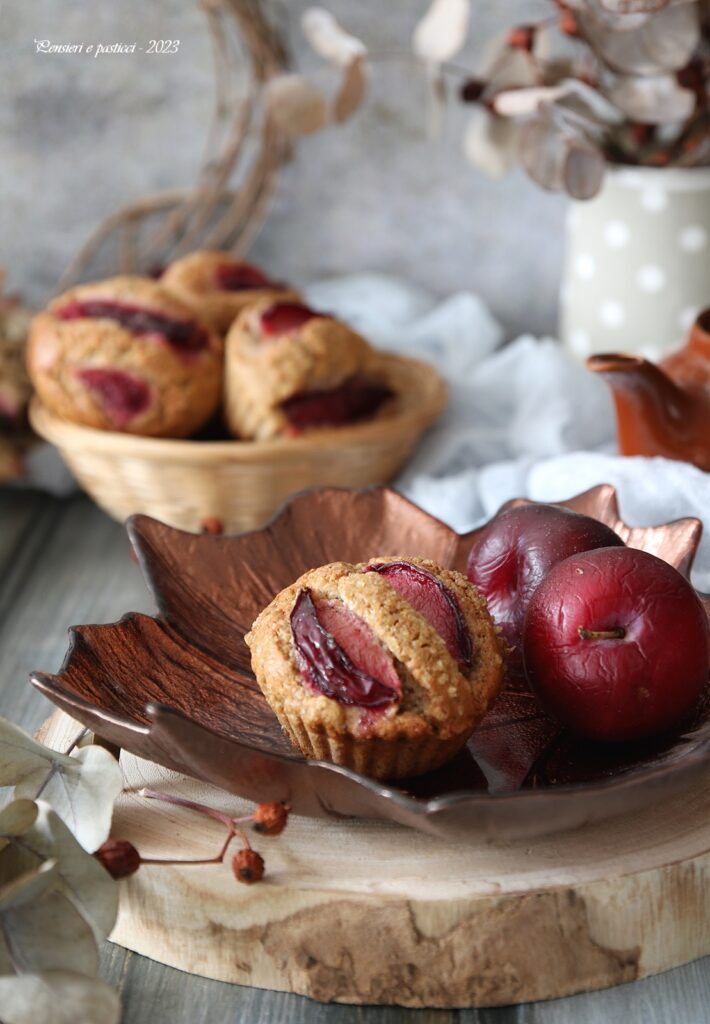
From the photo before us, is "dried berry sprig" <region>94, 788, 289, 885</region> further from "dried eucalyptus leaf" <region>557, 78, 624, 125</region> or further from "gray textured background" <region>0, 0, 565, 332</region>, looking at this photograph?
"gray textured background" <region>0, 0, 565, 332</region>

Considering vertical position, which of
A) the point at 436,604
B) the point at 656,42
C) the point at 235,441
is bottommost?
the point at 235,441

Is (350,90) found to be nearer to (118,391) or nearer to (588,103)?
(588,103)

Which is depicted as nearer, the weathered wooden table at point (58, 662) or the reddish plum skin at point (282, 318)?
the weathered wooden table at point (58, 662)

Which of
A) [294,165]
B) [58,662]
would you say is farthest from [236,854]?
[294,165]

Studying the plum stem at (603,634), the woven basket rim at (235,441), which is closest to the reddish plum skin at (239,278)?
the woven basket rim at (235,441)

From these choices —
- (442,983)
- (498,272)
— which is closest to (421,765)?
(442,983)

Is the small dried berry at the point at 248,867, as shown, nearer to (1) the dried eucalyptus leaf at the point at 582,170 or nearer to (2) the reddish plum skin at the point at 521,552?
(2) the reddish plum skin at the point at 521,552

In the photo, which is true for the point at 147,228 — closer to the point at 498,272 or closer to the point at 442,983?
the point at 498,272
